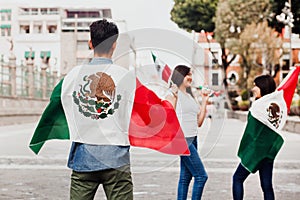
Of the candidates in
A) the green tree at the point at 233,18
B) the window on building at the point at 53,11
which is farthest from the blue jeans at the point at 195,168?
the window on building at the point at 53,11

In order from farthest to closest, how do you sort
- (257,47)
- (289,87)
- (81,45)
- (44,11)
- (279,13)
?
(44,11)
(81,45)
(257,47)
(279,13)
(289,87)

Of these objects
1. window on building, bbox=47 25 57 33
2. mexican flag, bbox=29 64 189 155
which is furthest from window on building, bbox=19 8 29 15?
mexican flag, bbox=29 64 189 155

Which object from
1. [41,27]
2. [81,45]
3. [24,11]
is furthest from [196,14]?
[24,11]

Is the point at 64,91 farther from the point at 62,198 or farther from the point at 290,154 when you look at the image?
the point at 290,154

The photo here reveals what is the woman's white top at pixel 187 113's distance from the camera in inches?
208

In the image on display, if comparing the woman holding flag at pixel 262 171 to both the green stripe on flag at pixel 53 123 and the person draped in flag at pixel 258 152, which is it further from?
the green stripe on flag at pixel 53 123

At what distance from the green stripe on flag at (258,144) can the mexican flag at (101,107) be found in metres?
1.97

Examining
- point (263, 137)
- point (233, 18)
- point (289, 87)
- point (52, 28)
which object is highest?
point (289, 87)

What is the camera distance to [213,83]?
4316 millimetres

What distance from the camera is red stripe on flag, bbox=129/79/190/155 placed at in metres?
3.52

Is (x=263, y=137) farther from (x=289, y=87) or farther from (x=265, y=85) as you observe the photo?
(x=289, y=87)

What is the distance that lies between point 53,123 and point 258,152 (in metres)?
2.31

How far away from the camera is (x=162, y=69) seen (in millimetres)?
4363

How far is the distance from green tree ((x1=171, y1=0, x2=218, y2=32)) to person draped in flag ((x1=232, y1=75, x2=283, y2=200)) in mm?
45556
